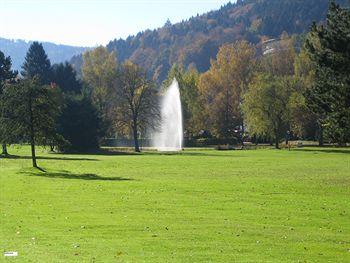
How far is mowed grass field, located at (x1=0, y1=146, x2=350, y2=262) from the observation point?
14.4m

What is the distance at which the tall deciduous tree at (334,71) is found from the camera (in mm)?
33000

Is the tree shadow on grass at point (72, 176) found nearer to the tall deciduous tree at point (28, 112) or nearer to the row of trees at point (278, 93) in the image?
the tall deciduous tree at point (28, 112)

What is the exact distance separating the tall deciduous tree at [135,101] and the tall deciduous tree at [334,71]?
162ft

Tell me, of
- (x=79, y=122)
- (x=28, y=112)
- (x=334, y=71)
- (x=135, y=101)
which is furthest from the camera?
(x=135, y=101)

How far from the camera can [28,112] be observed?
152 ft

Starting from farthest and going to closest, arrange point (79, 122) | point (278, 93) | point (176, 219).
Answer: point (278, 93), point (79, 122), point (176, 219)

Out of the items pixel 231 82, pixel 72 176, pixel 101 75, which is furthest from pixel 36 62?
pixel 72 176

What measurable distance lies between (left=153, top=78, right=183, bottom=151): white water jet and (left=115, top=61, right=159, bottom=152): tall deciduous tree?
5323 mm

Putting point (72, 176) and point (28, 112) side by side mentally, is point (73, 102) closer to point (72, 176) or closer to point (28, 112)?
point (28, 112)

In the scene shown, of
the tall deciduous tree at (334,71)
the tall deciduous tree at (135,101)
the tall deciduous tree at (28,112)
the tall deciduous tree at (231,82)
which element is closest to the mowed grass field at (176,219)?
the tall deciduous tree at (334,71)

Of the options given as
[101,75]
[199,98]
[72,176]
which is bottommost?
[72,176]

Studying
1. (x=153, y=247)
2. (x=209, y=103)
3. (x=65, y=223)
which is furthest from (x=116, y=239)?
(x=209, y=103)

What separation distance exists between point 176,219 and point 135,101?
68595 mm

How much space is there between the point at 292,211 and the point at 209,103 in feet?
274
